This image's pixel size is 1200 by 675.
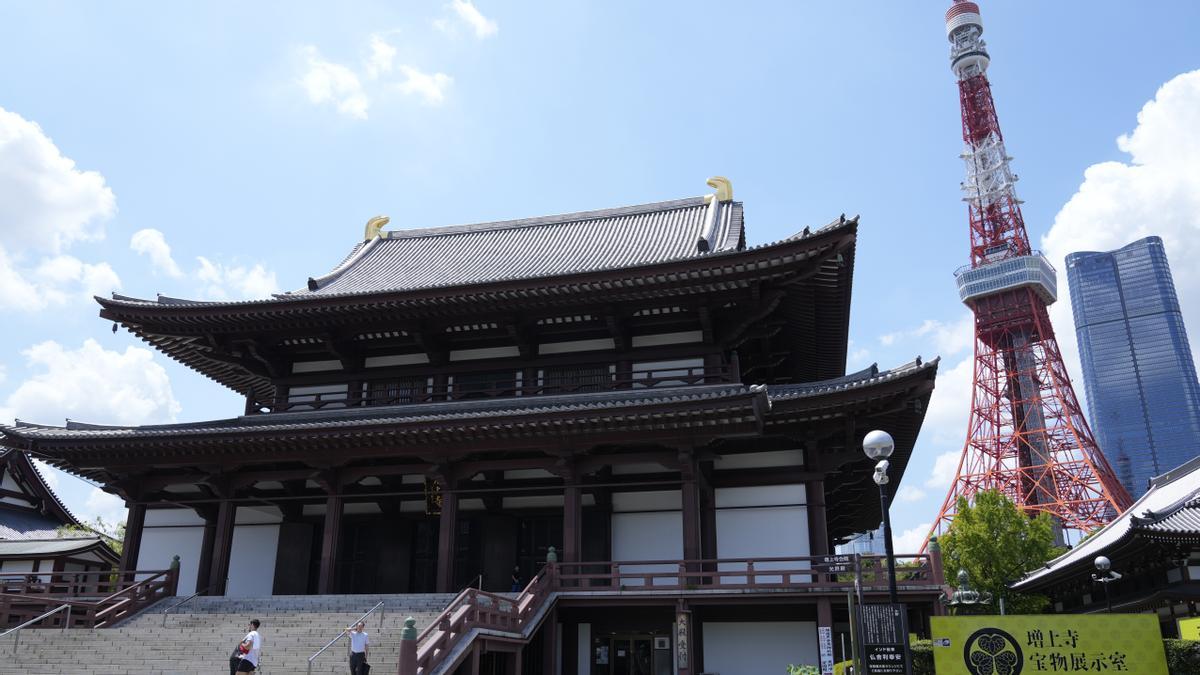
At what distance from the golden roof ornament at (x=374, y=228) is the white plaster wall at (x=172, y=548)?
14.5m

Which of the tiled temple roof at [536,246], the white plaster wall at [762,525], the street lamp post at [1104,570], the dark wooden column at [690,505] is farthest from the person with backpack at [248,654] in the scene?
the street lamp post at [1104,570]

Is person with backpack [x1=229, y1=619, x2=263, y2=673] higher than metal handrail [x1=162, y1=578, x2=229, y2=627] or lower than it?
lower

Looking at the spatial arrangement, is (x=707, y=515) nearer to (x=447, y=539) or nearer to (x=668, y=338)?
(x=668, y=338)

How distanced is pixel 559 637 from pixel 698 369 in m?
8.08

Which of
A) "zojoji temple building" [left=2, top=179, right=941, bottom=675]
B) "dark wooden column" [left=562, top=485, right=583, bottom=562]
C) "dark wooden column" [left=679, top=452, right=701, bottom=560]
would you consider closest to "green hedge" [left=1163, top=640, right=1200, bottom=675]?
"zojoji temple building" [left=2, top=179, right=941, bottom=675]

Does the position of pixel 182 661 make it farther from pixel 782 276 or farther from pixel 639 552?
pixel 782 276

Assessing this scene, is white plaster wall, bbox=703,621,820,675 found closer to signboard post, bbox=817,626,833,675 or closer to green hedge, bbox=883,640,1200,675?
signboard post, bbox=817,626,833,675

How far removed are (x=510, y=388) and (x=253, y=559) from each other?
930cm

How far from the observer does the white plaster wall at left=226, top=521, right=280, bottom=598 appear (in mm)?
24703

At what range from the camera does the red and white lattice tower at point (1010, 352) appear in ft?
262

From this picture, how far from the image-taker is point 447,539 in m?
21.2

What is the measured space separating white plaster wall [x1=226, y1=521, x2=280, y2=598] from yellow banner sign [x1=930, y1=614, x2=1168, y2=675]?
18906 millimetres

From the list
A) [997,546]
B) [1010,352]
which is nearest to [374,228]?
[997,546]

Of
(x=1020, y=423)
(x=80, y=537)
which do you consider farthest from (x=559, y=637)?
(x=1020, y=423)
